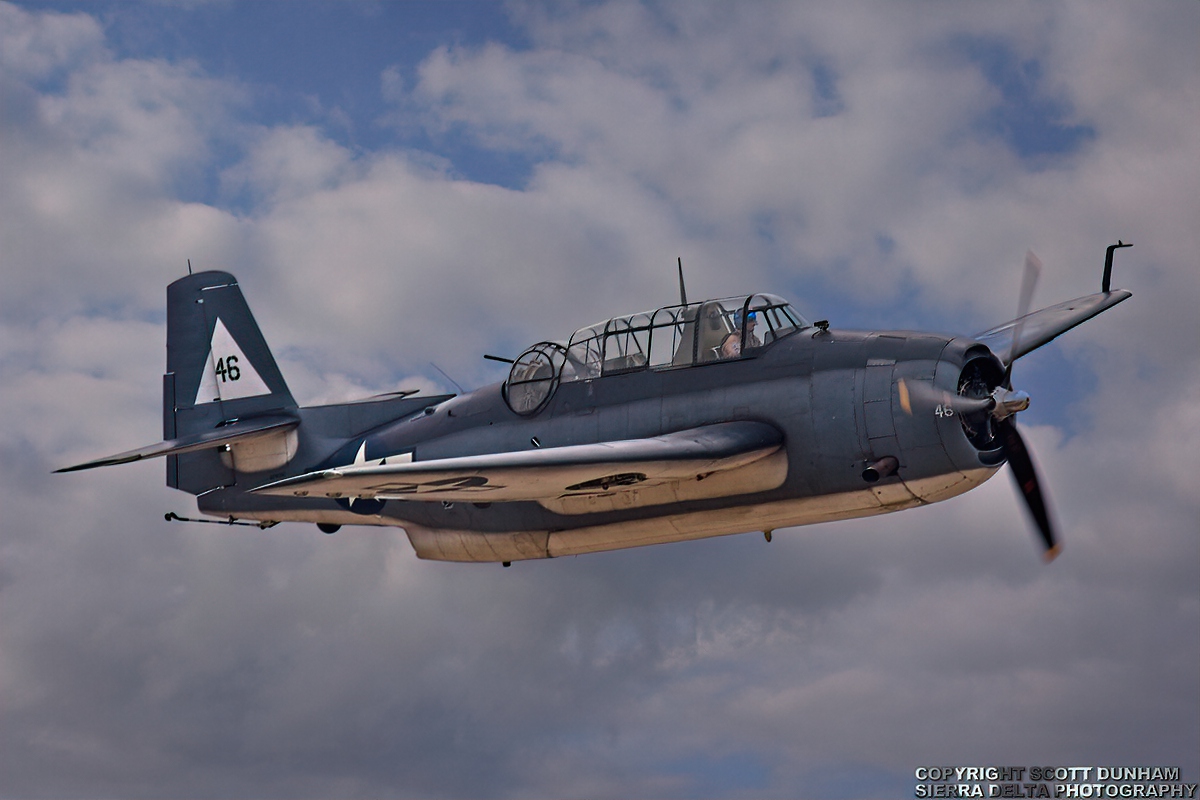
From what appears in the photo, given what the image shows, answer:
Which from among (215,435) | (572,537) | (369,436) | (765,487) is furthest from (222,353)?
(765,487)

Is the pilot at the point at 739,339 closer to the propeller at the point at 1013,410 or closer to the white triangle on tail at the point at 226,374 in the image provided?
the propeller at the point at 1013,410

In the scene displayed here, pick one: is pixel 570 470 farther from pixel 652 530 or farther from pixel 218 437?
pixel 218 437

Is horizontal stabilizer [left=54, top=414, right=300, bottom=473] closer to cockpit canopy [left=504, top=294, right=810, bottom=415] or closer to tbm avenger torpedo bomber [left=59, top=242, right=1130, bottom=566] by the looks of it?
tbm avenger torpedo bomber [left=59, top=242, right=1130, bottom=566]

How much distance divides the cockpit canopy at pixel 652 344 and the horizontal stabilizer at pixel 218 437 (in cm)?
546

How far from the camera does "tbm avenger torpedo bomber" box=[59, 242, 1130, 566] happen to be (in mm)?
15039

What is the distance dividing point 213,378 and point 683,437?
10886mm

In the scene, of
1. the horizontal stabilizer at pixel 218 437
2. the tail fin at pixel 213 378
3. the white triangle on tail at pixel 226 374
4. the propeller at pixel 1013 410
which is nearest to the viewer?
the propeller at pixel 1013 410

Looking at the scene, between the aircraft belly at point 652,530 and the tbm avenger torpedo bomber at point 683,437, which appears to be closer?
the tbm avenger torpedo bomber at point 683,437

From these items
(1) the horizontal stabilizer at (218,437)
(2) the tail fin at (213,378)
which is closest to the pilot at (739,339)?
(1) the horizontal stabilizer at (218,437)

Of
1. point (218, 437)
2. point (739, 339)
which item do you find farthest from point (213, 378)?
point (739, 339)

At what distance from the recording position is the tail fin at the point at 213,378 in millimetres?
22188

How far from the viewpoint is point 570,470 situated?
1534 cm

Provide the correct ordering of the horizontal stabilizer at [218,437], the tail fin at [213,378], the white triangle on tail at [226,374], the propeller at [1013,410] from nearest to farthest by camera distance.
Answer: the propeller at [1013,410] < the horizontal stabilizer at [218,437] < the tail fin at [213,378] < the white triangle on tail at [226,374]

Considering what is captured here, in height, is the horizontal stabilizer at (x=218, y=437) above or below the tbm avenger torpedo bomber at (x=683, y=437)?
above
